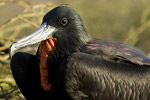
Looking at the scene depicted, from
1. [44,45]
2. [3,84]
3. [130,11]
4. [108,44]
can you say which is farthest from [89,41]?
[130,11]

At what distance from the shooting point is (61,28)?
344 cm

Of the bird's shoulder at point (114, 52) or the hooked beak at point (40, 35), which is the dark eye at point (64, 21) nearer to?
the hooked beak at point (40, 35)

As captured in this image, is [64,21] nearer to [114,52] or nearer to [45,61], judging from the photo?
[45,61]

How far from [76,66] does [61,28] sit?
1.32ft

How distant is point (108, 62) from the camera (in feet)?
11.0

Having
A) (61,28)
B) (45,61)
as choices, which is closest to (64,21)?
(61,28)

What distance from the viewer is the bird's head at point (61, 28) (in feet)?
11.2

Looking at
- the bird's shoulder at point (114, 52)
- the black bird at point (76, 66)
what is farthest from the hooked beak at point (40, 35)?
the bird's shoulder at point (114, 52)

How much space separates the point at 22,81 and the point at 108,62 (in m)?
0.79

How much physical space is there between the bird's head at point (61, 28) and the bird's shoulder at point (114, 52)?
123mm

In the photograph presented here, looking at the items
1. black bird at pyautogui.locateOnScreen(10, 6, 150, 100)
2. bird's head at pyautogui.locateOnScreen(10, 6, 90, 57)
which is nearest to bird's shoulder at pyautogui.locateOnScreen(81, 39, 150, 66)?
black bird at pyautogui.locateOnScreen(10, 6, 150, 100)

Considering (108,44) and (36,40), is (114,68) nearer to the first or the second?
(108,44)

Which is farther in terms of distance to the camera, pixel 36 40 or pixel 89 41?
pixel 89 41

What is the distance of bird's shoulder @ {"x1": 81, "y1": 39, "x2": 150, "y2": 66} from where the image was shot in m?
3.42
